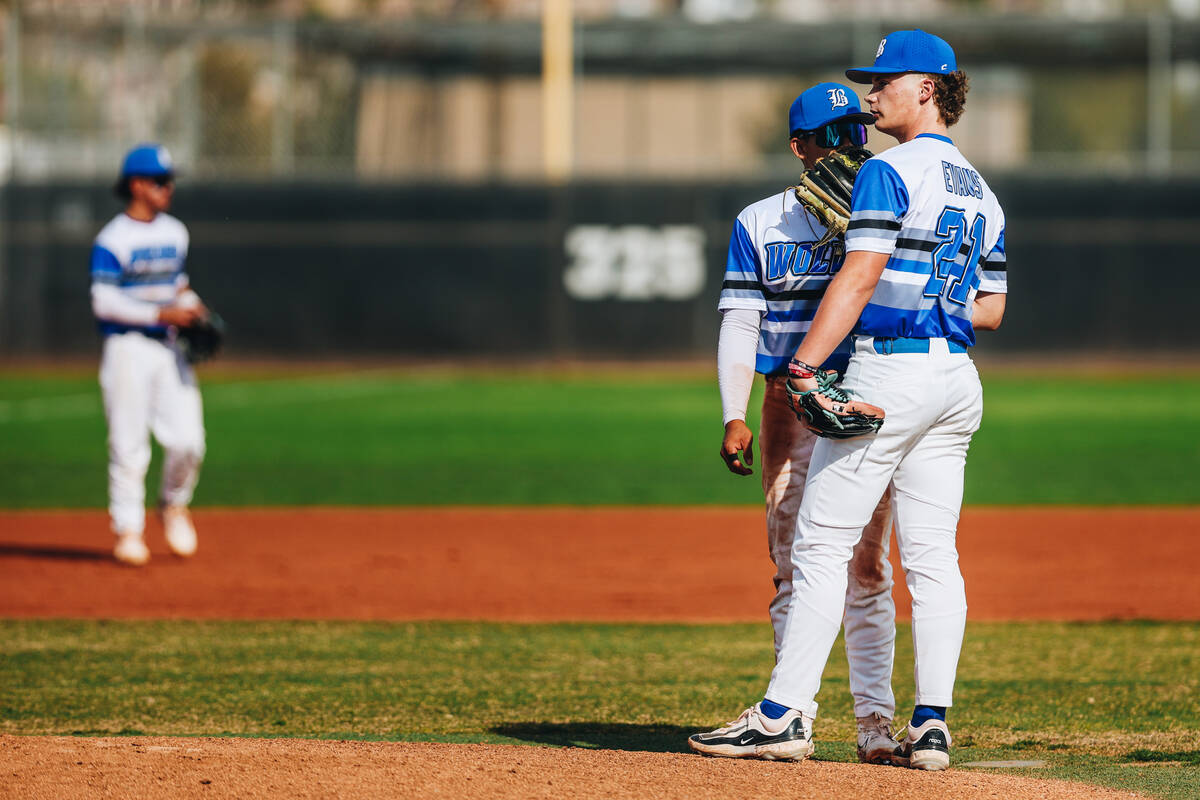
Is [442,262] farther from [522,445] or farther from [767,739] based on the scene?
[767,739]

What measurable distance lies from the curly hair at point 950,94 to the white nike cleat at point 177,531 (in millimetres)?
5603

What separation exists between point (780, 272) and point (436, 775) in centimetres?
→ 162

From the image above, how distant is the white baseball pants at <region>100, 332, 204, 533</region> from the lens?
810 centimetres

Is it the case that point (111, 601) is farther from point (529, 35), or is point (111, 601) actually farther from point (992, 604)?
point (529, 35)

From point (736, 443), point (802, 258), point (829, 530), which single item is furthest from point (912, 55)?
point (829, 530)

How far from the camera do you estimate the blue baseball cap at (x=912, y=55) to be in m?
4.03

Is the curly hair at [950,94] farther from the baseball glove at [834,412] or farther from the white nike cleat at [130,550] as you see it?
the white nike cleat at [130,550]

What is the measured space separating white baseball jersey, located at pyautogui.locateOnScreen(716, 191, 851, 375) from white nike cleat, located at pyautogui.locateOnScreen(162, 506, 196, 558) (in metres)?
5.02

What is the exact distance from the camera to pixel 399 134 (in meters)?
27.4

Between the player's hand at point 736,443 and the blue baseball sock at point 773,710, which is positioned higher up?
the player's hand at point 736,443

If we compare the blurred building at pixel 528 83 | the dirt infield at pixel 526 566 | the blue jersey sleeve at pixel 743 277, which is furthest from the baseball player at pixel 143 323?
the blurred building at pixel 528 83

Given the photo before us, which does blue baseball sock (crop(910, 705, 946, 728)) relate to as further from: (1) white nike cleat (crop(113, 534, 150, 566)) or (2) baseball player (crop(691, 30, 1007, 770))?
(1) white nike cleat (crop(113, 534, 150, 566))

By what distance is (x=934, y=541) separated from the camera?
4164 mm

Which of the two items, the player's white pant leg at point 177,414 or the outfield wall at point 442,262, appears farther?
the outfield wall at point 442,262
